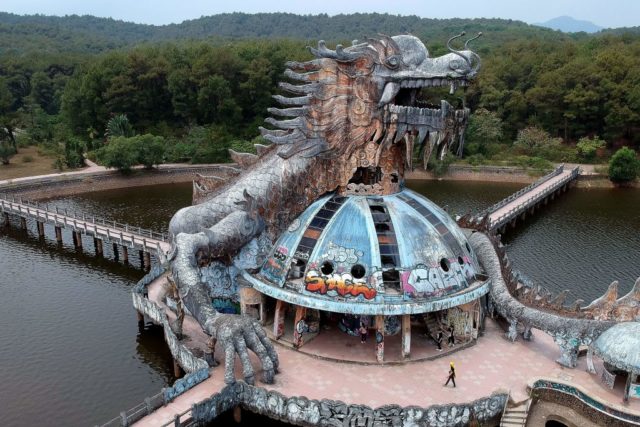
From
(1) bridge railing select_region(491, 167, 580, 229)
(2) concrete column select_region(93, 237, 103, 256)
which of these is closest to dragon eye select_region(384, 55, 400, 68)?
(1) bridge railing select_region(491, 167, 580, 229)

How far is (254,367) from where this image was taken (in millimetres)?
23859

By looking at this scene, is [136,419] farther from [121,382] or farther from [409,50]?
[409,50]

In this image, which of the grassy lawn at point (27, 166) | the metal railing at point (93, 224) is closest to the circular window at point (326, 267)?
the metal railing at point (93, 224)

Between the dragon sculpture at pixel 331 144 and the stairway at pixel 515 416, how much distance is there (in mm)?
8760

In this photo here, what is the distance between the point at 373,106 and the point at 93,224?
91.9 feet

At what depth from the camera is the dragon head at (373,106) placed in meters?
24.7

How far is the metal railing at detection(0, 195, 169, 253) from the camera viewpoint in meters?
41.3

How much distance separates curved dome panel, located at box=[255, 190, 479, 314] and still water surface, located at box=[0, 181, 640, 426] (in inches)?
336

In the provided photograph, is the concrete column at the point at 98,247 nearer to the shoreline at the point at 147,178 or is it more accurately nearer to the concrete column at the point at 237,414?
the shoreline at the point at 147,178

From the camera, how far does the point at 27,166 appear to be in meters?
73.2

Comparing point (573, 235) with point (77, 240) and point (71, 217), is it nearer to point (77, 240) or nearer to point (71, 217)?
point (77, 240)

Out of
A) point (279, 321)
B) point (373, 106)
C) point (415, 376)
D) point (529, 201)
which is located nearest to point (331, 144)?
point (373, 106)

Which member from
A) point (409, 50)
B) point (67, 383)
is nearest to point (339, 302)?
point (409, 50)

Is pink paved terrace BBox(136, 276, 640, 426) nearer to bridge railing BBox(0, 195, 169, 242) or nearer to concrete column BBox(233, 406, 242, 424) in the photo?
concrete column BBox(233, 406, 242, 424)
